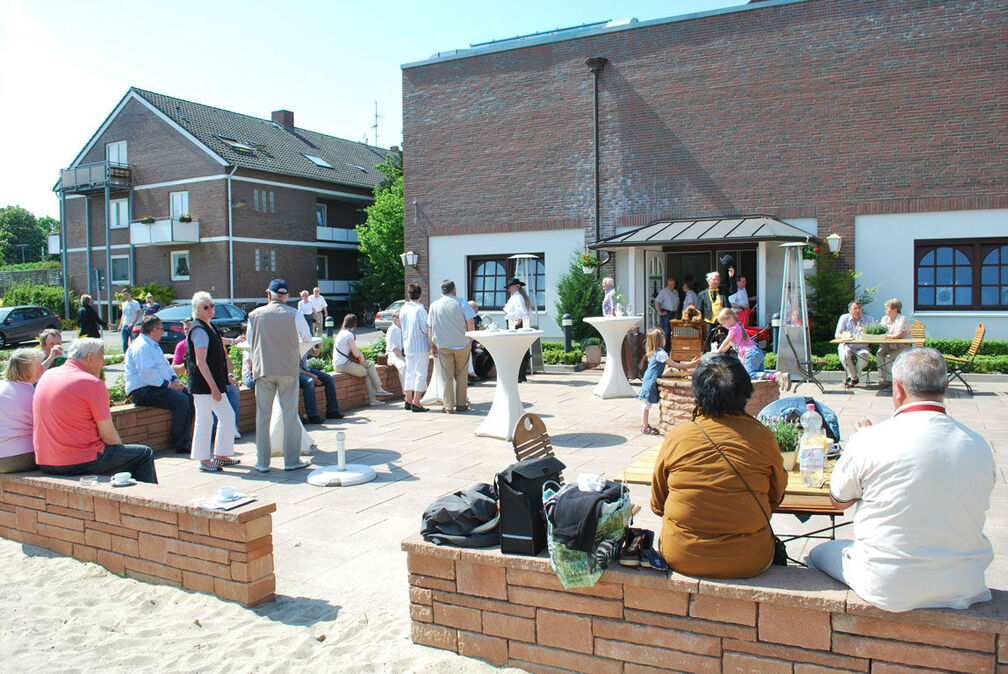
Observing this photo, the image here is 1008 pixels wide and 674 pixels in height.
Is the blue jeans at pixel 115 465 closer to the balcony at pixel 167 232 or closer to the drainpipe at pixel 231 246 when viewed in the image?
the drainpipe at pixel 231 246

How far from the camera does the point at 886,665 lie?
2.79 meters

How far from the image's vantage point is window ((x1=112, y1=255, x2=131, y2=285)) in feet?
115

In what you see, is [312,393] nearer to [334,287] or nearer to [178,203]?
[178,203]

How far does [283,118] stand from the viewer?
39.4 meters

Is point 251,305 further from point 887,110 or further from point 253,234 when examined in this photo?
point 887,110

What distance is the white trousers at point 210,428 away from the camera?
7.19m

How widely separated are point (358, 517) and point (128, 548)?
160 cm

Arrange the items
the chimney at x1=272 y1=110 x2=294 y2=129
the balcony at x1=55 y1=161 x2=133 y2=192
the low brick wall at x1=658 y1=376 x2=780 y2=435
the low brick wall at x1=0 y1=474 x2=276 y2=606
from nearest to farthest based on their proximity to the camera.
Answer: the low brick wall at x1=0 y1=474 x2=276 y2=606
the low brick wall at x1=658 y1=376 x2=780 y2=435
the balcony at x1=55 y1=161 x2=133 y2=192
the chimney at x1=272 y1=110 x2=294 y2=129

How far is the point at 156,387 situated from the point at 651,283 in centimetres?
1219

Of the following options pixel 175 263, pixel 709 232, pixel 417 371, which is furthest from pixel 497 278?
pixel 175 263

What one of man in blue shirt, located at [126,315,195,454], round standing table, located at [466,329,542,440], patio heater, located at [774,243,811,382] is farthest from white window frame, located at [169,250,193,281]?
round standing table, located at [466,329,542,440]

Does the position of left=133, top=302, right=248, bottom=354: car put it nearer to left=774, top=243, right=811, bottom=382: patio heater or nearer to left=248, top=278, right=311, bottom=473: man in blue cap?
left=248, top=278, right=311, bottom=473: man in blue cap

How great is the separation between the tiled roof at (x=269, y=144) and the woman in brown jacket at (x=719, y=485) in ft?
105

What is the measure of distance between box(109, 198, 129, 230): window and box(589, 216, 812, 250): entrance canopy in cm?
2643
